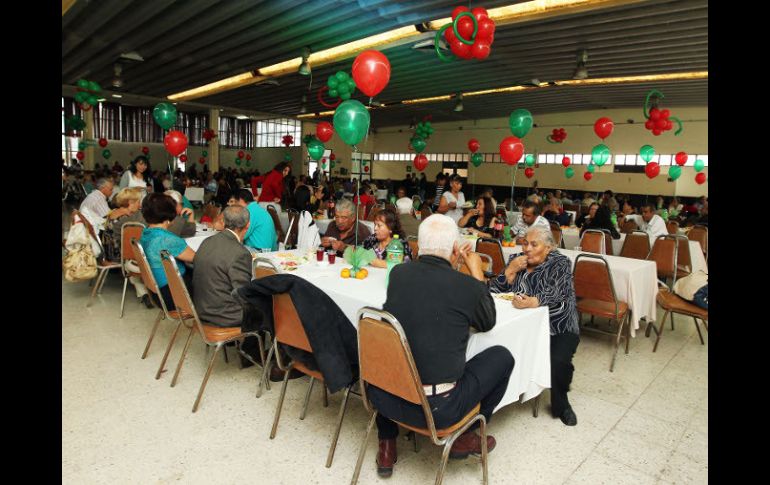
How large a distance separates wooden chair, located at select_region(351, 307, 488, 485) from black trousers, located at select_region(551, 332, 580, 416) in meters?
0.92

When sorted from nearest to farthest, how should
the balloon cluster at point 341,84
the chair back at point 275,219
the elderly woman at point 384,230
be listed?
the elderly woman at point 384,230 < the chair back at point 275,219 < the balloon cluster at point 341,84

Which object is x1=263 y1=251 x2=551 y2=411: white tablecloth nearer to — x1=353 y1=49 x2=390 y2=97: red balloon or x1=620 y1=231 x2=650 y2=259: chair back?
x1=353 y1=49 x2=390 y2=97: red balloon

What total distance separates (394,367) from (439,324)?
0.75 ft

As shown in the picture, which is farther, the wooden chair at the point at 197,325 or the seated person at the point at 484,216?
the seated person at the point at 484,216

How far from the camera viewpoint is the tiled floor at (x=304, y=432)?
6.91ft

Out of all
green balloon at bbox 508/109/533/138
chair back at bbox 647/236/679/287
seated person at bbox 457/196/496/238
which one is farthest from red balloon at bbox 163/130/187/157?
chair back at bbox 647/236/679/287

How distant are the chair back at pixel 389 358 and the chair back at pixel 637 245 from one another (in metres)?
4.31

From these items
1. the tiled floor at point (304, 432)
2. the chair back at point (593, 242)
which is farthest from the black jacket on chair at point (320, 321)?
the chair back at point (593, 242)

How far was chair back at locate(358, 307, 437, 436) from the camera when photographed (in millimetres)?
1607

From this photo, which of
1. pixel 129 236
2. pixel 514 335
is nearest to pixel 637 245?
pixel 514 335

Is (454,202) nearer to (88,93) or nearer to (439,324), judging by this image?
(439,324)

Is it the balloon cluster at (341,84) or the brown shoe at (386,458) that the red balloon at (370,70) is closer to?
the brown shoe at (386,458)

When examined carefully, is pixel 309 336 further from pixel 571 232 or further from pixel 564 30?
pixel 564 30

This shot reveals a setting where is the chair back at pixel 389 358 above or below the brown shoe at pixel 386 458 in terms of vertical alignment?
above
